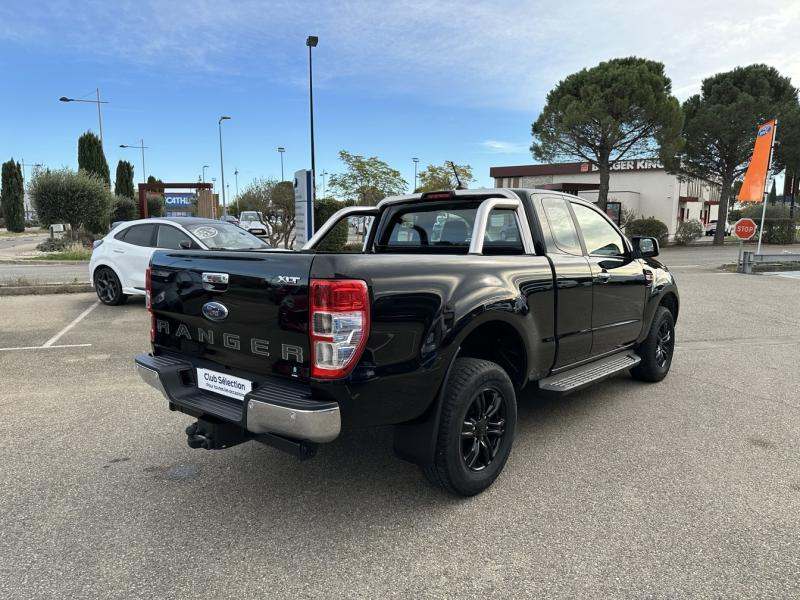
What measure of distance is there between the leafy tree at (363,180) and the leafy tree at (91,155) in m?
19.3

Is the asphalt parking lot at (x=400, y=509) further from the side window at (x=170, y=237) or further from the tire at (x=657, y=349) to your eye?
the side window at (x=170, y=237)

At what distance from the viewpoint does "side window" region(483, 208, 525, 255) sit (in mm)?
3964

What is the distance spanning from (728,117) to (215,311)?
1386 inches

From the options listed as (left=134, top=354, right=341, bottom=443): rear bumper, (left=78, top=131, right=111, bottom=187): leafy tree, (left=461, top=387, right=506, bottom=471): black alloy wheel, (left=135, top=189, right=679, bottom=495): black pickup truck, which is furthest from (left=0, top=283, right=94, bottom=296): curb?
(left=78, top=131, right=111, bottom=187): leafy tree

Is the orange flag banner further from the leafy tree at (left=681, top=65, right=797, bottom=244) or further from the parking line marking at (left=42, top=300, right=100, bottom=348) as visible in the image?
the parking line marking at (left=42, top=300, right=100, bottom=348)

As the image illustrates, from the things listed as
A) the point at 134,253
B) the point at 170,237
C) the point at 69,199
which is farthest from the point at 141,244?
the point at 69,199

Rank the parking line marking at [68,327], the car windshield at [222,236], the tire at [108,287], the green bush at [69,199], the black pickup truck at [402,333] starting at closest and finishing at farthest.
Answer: the black pickup truck at [402,333] < the parking line marking at [68,327] < the car windshield at [222,236] < the tire at [108,287] < the green bush at [69,199]

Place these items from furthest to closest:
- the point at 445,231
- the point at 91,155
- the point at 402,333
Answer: the point at 91,155 < the point at 445,231 < the point at 402,333

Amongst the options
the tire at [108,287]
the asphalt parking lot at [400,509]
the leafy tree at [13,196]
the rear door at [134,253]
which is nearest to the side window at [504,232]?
the asphalt parking lot at [400,509]

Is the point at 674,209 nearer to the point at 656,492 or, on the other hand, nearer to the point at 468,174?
the point at 468,174

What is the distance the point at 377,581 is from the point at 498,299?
1.59 meters

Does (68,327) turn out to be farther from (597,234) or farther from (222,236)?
(597,234)

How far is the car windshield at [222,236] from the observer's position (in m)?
8.92

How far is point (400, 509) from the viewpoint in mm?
3064
